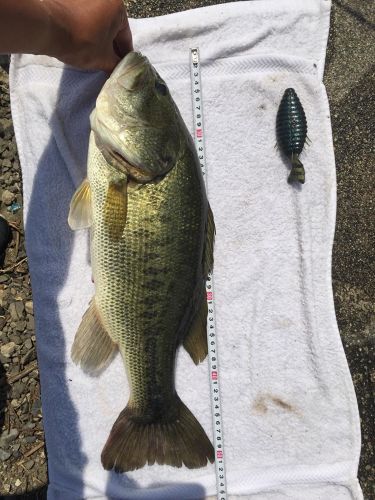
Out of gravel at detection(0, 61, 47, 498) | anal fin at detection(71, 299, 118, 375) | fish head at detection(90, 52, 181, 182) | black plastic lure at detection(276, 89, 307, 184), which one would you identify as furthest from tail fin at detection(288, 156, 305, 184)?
gravel at detection(0, 61, 47, 498)

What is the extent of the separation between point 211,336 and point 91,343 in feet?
1.93

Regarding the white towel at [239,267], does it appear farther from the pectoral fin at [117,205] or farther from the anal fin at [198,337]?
the pectoral fin at [117,205]

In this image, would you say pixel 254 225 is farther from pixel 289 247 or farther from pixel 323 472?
pixel 323 472

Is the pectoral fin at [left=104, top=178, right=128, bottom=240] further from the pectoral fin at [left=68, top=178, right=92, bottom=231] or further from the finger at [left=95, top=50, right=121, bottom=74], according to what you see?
the finger at [left=95, top=50, right=121, bottom=74]

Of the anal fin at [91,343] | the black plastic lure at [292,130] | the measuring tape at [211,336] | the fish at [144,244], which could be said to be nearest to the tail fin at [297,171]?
the black plastic lure at [292,130]

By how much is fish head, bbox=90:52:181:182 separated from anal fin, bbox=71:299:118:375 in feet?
1.94

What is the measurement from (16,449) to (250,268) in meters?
1.38

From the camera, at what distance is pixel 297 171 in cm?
211

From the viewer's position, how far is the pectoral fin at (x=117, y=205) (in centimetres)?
158

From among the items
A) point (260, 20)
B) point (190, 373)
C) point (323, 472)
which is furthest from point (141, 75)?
point (323, 472)

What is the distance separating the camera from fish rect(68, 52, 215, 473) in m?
1.59

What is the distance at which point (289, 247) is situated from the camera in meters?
2.17

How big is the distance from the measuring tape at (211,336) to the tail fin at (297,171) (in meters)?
0.41

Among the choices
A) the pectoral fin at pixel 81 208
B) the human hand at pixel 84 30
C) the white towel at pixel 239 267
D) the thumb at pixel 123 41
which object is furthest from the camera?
the white towel at pixel 239 267
